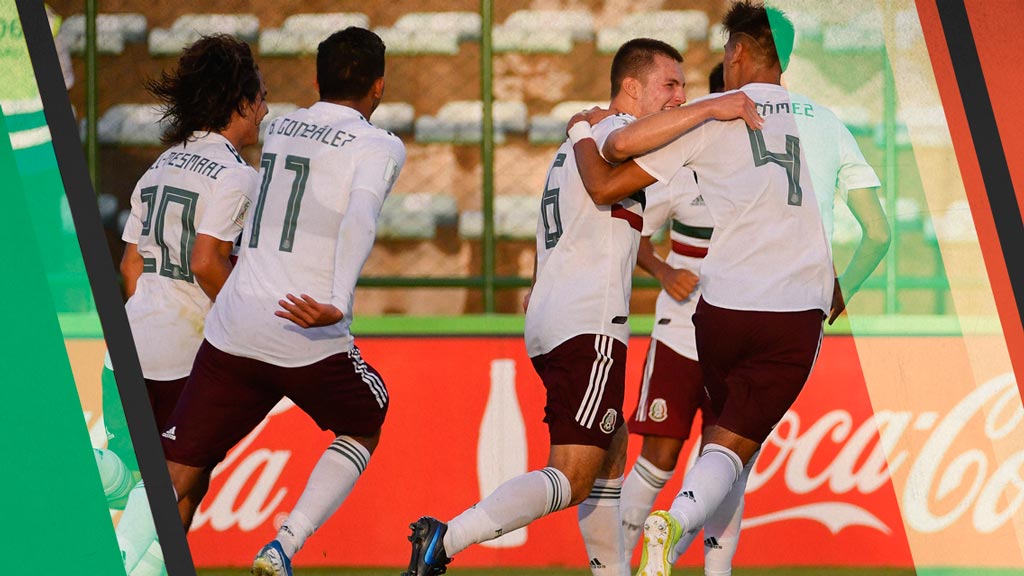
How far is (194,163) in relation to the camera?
4441mm

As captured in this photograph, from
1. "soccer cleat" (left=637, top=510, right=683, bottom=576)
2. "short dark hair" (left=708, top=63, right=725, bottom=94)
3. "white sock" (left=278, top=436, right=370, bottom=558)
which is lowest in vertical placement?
"white sock" (left=278, top=436, right=370, bottom=558)

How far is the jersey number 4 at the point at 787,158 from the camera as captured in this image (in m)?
3.78

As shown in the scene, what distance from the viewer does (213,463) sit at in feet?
13.4

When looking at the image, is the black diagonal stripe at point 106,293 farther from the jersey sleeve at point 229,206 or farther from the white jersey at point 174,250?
the white jersey at point 174,250

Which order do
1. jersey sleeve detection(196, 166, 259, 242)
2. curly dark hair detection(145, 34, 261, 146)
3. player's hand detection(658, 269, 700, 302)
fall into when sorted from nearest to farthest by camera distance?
jersey sleeve detection(196, 166, 259, 242) < curly dark hair detection(145, 34, 261, 146) < player's hand detection(658, 269, 700, 302)

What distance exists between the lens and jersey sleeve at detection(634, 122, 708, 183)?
373 cm

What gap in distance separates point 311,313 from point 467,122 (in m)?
3.17

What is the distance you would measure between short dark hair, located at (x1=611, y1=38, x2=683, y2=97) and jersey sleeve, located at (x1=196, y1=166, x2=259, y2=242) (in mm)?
1267

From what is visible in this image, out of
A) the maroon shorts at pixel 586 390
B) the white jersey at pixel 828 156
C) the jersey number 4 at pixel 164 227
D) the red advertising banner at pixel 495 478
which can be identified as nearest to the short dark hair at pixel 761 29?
the white jersey at pixel 828 156

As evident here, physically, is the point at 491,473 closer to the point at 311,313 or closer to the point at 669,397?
the point at 669,397

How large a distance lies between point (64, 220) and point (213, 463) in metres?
2.31

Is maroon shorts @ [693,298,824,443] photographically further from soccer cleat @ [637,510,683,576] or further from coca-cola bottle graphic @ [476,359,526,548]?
coca-cola bottle graphic @ [476,359,526,548]

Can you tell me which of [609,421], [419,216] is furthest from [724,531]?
[419,216]

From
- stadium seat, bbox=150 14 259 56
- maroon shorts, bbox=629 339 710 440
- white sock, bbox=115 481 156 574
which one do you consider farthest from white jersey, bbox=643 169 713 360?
white sock, bbox=115 481 156 574
